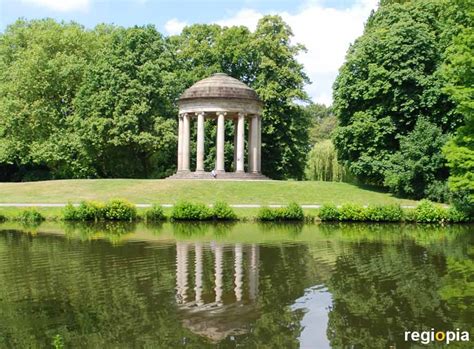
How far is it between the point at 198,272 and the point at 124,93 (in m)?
36.4

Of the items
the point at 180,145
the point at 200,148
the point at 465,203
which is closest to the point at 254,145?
the point at 200,148

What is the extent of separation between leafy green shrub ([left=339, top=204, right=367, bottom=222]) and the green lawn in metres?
4.20

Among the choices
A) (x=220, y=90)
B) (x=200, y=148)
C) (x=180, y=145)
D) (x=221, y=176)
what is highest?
(x=220, y=90)

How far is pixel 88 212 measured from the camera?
3198 cm

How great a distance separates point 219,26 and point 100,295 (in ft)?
161

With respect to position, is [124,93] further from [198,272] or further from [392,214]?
[198,272]

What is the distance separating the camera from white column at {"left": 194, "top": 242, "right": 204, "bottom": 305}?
13008 millimetres

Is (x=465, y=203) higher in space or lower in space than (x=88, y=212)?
higher

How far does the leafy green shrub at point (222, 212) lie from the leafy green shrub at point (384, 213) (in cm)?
771

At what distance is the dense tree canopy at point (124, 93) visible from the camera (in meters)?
50.5

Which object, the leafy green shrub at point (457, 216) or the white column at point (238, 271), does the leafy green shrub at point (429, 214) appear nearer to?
the leafy green shrub at point (457, 216)

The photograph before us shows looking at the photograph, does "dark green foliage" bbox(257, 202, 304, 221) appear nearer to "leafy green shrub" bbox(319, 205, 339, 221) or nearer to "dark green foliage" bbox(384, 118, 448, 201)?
"leafy green shrub" bbox(319, 205, 339, 221)

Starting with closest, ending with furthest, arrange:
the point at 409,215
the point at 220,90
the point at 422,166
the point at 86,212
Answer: the point at 86,212, the point at 409,215, the point at 422,166, the point at 220,90

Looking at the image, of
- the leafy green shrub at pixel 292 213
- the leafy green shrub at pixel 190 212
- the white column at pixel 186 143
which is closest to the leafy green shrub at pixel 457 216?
the leafy green shrub at pixel 292 213
